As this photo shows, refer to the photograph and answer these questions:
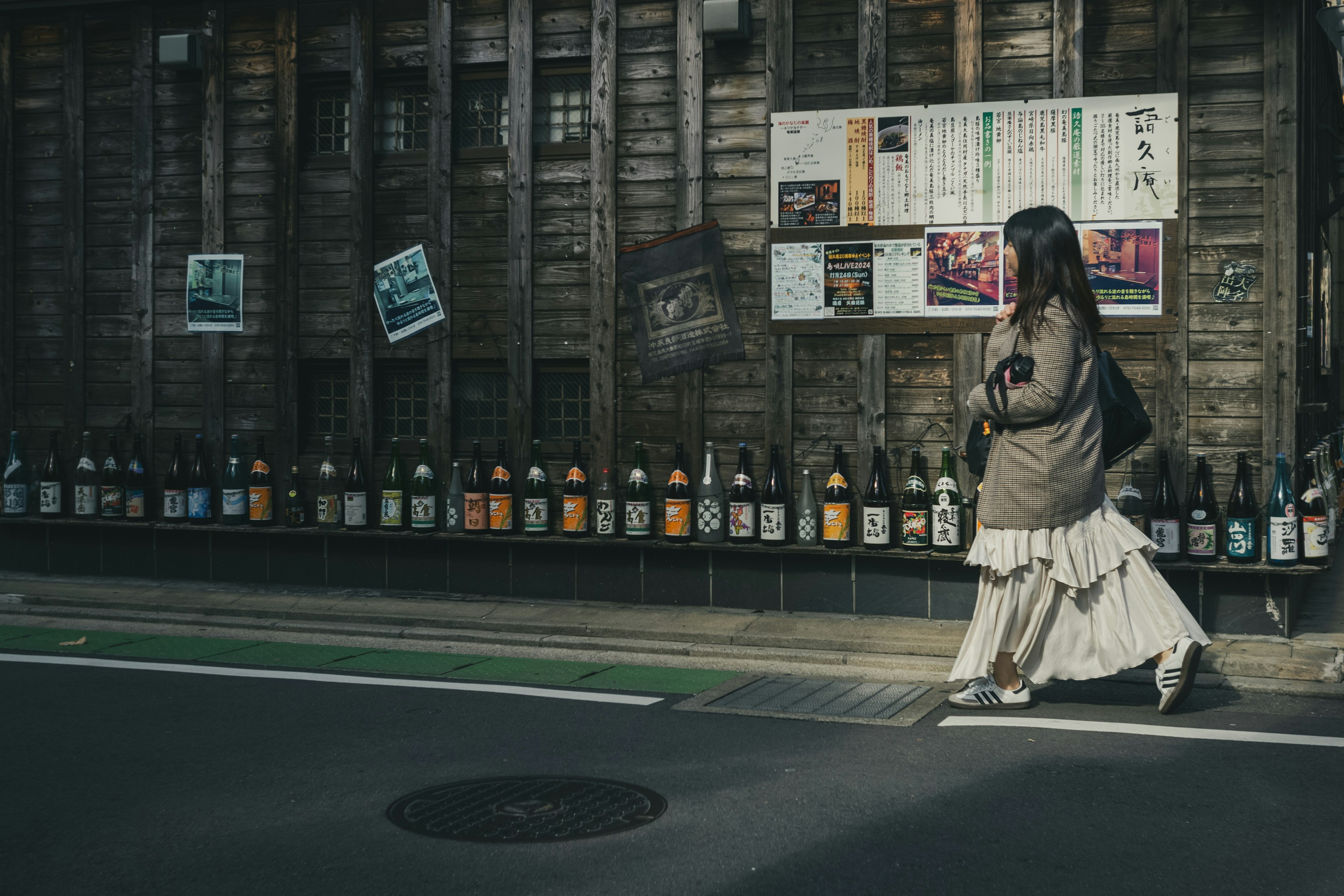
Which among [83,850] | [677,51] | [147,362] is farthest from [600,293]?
[83,850]

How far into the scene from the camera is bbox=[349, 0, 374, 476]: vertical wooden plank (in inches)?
387

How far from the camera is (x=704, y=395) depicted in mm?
9156

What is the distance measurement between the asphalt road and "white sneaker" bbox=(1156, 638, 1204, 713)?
11 centimetres

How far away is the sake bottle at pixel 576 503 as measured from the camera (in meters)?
A: 9.29

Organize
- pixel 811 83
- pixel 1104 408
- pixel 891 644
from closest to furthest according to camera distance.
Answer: pixel 1104 408 < pixel 891 644 < pixel 811 83

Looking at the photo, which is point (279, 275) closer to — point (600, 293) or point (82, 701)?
point (600, 293)

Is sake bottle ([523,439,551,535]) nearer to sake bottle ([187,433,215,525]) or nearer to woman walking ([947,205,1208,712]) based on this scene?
sake bottle ([187,433,215,525])

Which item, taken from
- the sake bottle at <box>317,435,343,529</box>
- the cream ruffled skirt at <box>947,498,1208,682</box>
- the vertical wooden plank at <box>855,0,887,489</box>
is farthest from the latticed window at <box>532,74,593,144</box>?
the cream ruffled skirt at <box>947,498,1208,682</box>

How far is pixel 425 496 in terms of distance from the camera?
31.8 ft

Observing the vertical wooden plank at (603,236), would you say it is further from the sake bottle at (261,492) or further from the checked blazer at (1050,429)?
the checked blazer at (1050,429)

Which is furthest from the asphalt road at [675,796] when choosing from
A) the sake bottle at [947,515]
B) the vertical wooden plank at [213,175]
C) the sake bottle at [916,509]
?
the vertical wooden plank at [213,175]

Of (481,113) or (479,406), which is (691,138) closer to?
(481,113)

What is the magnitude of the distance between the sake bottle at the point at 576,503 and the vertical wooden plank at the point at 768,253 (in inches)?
53.5

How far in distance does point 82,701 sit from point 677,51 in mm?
5599
